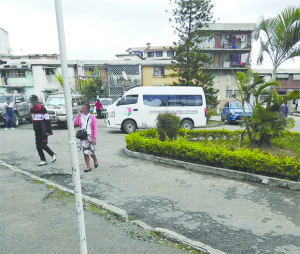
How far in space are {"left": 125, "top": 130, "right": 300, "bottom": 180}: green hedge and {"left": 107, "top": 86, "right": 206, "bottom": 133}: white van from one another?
15.5 feet

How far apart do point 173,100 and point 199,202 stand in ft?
29.5

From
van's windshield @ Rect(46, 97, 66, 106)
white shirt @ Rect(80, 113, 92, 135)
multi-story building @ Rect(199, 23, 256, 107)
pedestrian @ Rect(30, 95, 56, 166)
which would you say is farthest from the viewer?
multi-story building @ Rect(199, 23, 256, 107)

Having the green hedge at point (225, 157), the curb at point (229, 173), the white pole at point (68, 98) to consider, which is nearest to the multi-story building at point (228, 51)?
the green hedge at point (225, 157)

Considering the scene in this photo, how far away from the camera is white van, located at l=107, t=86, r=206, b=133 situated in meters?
13.0

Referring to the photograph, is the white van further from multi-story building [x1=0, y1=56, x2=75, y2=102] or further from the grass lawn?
multi-story building [x1=0, y1=56, x2=75, y2=102]

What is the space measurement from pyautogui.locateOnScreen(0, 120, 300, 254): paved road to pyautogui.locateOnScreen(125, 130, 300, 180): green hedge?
464 mm

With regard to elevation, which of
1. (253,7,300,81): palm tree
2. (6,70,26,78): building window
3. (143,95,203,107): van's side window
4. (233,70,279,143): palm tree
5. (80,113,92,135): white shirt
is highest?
(6,70,26,78): building window

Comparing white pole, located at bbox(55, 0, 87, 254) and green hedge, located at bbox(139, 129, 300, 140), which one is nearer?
white pole, located at bbox(55, 0, 87, 254)

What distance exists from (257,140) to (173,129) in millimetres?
2861

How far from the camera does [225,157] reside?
20.2 ft

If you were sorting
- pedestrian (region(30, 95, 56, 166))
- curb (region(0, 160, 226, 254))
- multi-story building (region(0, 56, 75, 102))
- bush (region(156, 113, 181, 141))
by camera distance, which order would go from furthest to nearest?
multi-story building (region(0, 56, 75, 102)), bush (region(156, 113, 181, 141)), pedestrian (region(30, 95, 56, 166)), curb (region(0, 160, 226, 254))

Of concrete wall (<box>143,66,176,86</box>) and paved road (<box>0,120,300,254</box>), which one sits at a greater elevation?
concrete wall (<box>143,66,176,86</box>)

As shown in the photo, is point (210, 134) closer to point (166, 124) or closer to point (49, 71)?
point (166, 124)

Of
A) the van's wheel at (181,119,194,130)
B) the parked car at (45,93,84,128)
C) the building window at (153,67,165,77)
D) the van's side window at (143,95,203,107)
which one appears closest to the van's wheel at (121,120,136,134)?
the van's side window at (143,95,203,107)
